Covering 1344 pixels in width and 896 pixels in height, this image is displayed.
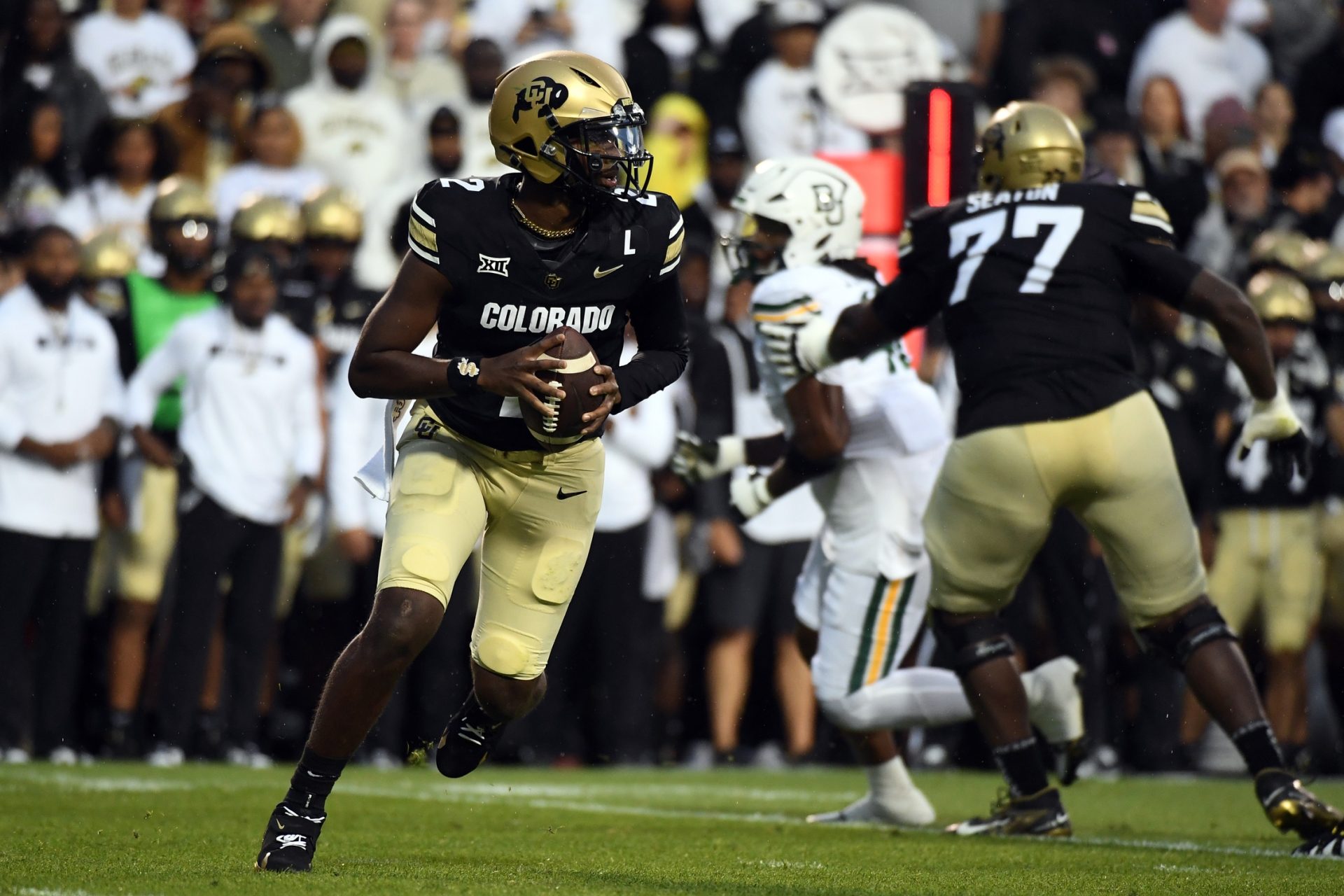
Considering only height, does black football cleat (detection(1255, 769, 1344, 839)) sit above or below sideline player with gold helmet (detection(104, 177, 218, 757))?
above

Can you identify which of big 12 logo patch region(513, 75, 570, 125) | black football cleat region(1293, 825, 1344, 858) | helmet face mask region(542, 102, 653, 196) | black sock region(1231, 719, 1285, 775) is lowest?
black football cleat region(1293, 825, 1344, 858)

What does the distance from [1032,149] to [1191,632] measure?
59.5 inches

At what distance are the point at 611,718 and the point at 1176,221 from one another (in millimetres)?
4473

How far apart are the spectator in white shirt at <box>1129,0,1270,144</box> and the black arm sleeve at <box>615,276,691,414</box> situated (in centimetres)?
820

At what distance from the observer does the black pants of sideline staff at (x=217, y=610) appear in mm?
9391

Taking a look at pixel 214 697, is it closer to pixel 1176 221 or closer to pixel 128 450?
pixel 128 450

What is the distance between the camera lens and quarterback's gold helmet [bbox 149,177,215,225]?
9.85m

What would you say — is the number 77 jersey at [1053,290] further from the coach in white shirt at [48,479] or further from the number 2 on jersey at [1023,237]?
the coach in white shirt at [48,479]

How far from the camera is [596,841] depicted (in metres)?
6.41

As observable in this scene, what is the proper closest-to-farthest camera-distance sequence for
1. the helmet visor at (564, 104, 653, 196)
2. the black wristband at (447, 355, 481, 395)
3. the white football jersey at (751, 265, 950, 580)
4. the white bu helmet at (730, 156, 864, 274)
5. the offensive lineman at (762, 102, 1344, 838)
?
the black wristband at (447, 355, 481, 395) → the helmet visor at (564, 104, 653, 196) → the offensive lineman at (762, 102, 1344, 838) → the white football jersey at (751, 265, 950, 580) → the white bu helmet at (730, 156, 864, 274)

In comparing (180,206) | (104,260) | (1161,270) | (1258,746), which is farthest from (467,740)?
(104,260)

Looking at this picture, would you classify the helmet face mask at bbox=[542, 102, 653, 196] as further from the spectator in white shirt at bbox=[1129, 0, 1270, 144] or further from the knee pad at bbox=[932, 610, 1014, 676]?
the spectator in white shirt at bbox=[1129, 0, 1270, 144]

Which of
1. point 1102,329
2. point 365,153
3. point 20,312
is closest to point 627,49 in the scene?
point 365,153

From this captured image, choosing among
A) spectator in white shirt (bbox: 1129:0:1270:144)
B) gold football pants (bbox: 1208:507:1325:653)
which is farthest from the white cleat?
spectator in white shirt (bbox: 1129:0:1270:144)
